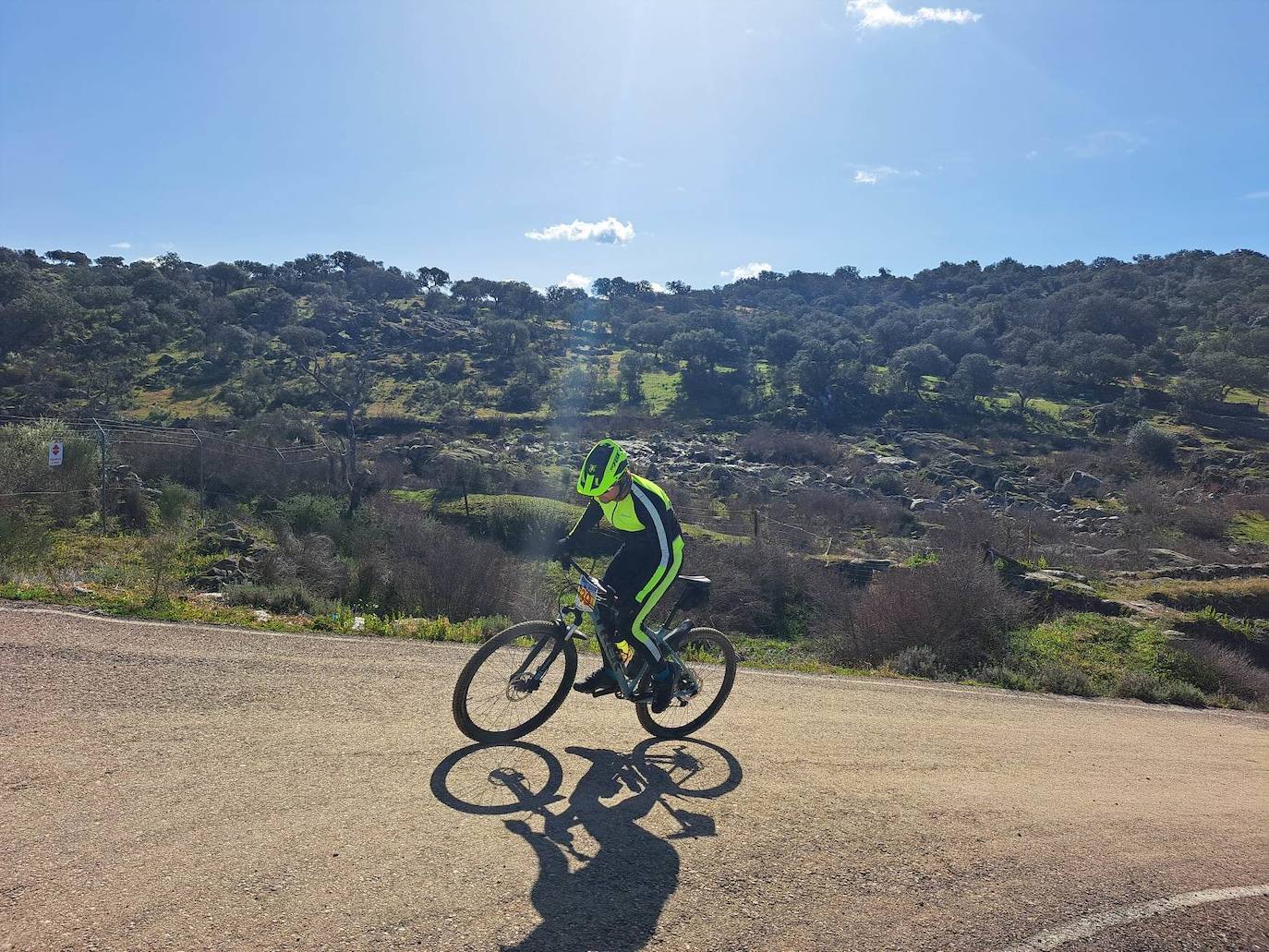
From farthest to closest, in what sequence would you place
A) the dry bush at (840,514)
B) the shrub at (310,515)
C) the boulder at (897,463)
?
the boulder at (897,463)
the dry bush at (840,514)
the shrub at (310,515)

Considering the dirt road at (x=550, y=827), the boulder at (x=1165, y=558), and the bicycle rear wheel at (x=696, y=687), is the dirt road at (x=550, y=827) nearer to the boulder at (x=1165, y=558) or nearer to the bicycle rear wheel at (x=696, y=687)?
the bicycle rear wheel at (x=696, y=687)

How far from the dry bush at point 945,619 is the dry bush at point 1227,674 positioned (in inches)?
105

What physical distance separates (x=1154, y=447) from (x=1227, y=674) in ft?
191

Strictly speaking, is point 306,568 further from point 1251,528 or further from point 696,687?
point 1251,528

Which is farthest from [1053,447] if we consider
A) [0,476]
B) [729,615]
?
[0,476]

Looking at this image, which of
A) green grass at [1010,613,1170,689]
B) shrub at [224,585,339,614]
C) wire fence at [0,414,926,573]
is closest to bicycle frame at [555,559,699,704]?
shrub at [224,585,339,614]

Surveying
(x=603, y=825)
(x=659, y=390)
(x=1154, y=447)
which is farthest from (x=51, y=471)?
(x=1154, y=447)

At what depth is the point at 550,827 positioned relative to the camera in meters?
3.92

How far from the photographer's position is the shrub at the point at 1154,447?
5928 centimetres

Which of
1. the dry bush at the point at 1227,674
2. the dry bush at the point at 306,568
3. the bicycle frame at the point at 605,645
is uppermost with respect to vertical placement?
the bicycle frame at the point at 605,645

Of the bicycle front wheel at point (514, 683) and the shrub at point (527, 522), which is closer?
the bicycle front wheel at point (514, 683)

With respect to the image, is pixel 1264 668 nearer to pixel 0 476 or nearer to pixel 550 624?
pixel 550 624

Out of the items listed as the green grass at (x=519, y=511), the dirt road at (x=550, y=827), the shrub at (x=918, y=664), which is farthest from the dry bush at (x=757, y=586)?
the dirt road at (x=550, y=827)

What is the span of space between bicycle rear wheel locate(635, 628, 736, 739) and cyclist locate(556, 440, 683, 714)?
162mm
